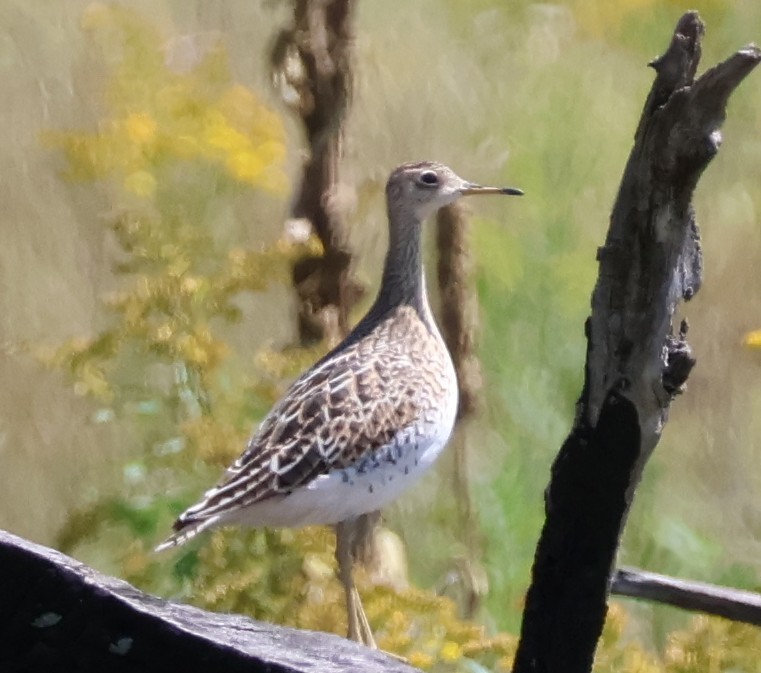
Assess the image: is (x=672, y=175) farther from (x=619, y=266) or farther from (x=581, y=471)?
(x=581, y=471)

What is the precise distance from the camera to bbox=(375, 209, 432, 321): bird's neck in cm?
301

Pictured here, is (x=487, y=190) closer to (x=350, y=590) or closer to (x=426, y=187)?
(x=426, y=187)

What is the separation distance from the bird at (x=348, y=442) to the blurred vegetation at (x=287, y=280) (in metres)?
A: 0.13

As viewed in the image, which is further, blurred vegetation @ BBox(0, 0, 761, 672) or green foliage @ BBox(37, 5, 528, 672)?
blurred vegetation @ BBox(0, 0, 761, 672)

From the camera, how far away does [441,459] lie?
3.68m

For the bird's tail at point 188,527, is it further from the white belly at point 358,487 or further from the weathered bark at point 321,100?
the weathered bark at point 321,100

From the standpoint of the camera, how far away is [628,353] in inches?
65.9

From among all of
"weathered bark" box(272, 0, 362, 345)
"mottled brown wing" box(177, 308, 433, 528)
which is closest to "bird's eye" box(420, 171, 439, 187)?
"weathered bark" box(272, 0, 362, 345)

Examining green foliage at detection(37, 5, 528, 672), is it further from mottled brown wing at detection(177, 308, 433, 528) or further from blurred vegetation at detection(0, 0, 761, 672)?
mottled brown wing at detection(177, 308, 433, 528)

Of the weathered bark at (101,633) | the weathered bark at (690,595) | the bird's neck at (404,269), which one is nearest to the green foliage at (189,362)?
the bird's neck at (404,269)

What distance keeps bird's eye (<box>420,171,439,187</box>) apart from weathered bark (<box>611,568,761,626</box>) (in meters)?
1.28

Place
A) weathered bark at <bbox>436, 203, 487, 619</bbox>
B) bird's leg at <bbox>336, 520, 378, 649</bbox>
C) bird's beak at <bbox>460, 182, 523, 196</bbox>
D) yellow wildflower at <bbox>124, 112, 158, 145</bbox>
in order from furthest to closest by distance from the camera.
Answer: yellow wildflower at <bbox>124, 112, 158, 145</bbox>, weathered bark at <bbox>436, 203, 487, 619</bbox>, bird's beak at <bbox>460, 182, 523, 196</bbox>, bird's leg at <bbox>336, 520, 378, 649</bbox>

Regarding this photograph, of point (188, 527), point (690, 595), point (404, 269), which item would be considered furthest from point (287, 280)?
point (690, 595)

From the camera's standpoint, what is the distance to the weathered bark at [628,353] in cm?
155
